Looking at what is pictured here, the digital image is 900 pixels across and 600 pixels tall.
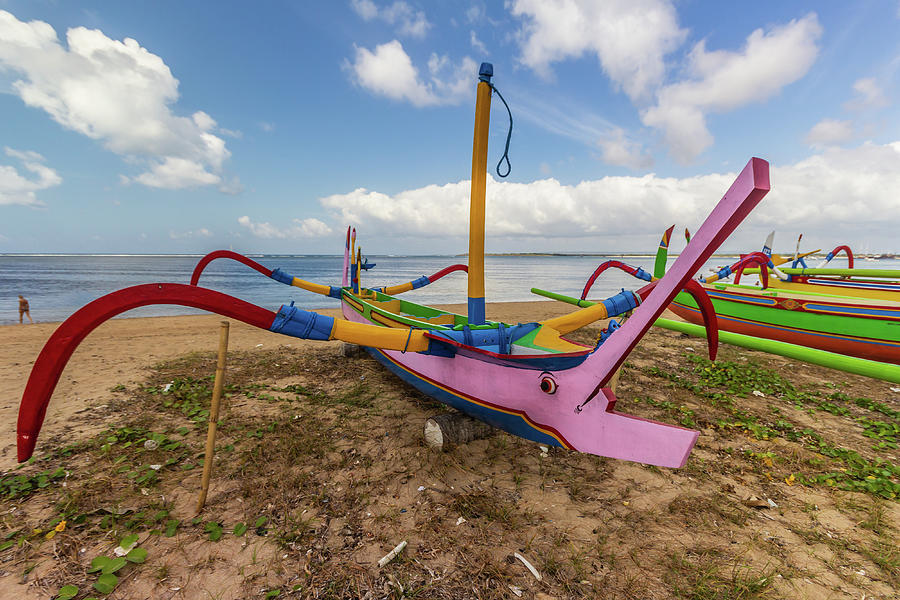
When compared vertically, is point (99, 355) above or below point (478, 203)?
below

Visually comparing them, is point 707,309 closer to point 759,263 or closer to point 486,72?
point 486,72

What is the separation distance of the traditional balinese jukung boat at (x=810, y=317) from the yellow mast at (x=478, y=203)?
117 inches

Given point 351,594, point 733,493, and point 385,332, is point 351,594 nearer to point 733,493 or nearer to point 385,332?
point 385,332

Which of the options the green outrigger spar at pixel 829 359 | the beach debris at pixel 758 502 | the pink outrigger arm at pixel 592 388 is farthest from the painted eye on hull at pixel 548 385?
the beach debris at pixel 758 502

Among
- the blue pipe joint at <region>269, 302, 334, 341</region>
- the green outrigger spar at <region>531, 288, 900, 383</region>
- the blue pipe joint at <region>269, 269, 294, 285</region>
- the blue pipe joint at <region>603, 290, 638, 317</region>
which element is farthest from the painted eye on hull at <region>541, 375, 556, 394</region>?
the blue pipe joint at <region>269, 269, 294, 285</region>

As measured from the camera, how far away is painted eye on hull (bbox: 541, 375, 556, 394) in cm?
270

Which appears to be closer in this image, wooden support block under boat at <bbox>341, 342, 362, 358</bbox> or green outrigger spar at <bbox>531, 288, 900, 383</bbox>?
green outrigger spar at <bbox>531, 288, 900, 383</bbox>

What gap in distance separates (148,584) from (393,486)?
1658mm

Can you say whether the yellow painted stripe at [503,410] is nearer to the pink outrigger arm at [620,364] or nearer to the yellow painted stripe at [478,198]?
the pink outrigger arm at [620,364]

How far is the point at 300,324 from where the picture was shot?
8.36 ft

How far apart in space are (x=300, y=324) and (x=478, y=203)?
101 inches

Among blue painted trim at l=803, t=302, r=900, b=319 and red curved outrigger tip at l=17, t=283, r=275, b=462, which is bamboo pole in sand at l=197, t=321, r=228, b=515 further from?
blue painted trim at l=803, t=302, r=900, b=319

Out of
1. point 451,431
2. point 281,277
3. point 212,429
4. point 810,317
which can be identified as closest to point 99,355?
point 281,277

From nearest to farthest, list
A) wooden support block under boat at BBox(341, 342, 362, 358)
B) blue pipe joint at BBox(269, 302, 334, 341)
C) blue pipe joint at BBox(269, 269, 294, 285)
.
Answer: blue pipe joint at BBox(269, 302, 334, 341) < wooden support block under boat at BBox(341, 342, 362, 358) < blue pipe joint at BBox(269, 269, 294, 285)
